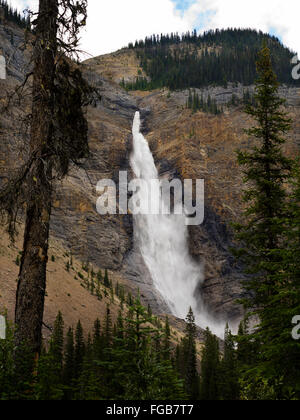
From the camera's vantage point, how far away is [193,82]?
11675cm

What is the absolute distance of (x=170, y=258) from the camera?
66500mm

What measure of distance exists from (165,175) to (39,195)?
7421cm

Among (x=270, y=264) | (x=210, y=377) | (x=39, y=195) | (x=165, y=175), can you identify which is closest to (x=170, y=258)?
(x=165, y=175)

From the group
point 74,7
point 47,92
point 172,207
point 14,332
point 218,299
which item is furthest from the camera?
point 172,207

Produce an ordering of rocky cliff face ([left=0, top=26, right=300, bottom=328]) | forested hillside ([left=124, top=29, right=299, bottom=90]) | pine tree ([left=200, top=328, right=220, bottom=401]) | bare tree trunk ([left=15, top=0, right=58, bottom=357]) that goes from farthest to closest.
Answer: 1. forested hillside ([left=124, top=29, right=299, bottom=90])
2. rocky cliff face ([left=0, top=26, right=300, bottom=328])
3. pine tree ([left=200, top=328, right=220, bottom=401])
4. bare tree trunk ([left=15, top=0, right=58, bottom=357])

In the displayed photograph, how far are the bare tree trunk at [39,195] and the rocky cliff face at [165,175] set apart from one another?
4006 cm

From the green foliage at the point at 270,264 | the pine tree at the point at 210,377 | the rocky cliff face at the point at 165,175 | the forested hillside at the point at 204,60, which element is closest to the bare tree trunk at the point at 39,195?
the green foliage at the point at 270,264

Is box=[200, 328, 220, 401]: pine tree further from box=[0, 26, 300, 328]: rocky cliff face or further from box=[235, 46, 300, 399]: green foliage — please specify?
box=[235, 46, 300, 399]: green foliage

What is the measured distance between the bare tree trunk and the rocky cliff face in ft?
131

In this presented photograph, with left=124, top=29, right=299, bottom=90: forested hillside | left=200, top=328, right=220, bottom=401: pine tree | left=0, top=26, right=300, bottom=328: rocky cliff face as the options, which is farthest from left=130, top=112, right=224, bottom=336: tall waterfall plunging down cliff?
left=124, top=29, right=299, bottom=90: forested hillside

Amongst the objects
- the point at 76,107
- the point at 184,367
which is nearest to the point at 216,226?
the point at 184,367

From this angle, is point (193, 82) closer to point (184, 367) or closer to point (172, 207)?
point (172, 207)

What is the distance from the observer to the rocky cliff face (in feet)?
205

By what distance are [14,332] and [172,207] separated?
69050 mm
